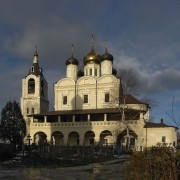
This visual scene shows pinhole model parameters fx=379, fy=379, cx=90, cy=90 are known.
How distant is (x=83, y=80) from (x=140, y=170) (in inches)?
2038

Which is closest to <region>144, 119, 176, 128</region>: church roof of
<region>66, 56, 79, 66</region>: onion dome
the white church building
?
the white church building

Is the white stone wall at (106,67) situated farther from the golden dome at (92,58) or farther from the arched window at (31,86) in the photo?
the arched window at (31,86)

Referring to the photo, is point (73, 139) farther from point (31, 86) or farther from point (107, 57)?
point (31, 86)

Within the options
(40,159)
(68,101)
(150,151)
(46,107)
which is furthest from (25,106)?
(150,151)

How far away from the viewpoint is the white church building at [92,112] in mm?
51312

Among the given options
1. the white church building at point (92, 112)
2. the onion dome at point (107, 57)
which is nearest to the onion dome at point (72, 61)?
the white church building at point (92, 112)

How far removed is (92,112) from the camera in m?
55.3

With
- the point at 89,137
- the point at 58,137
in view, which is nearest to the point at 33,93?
the point at 58,137

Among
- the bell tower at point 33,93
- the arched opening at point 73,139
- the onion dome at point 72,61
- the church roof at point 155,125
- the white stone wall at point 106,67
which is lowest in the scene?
the arched opening at point 73,139

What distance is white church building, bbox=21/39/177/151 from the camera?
51312 mm

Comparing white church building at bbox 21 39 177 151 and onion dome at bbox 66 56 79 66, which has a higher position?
onion dome at bbox 66 56 79 66

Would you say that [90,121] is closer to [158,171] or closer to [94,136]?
[94,136]

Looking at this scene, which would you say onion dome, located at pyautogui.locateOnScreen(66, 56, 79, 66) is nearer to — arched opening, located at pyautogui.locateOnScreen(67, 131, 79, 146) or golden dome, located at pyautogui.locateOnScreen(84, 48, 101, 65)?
golden dome, located at pyautogui.locateOnScreen(84, 48, 101, 65)

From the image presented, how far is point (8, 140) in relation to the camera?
47.2m
